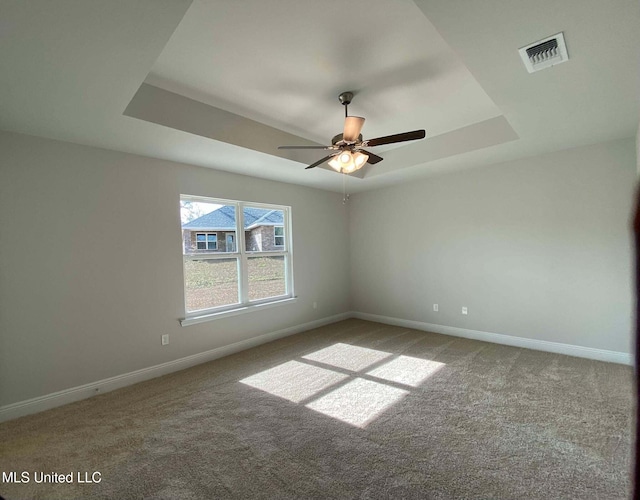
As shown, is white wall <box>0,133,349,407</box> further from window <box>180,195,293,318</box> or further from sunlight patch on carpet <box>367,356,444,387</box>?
sunlight patch on carpet <box>367,356,444,387</box>

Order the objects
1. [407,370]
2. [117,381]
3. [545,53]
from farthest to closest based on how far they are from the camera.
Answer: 1. [407,370]
2. [117,381]
3. [545,53]

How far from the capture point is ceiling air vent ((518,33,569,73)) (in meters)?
1.84

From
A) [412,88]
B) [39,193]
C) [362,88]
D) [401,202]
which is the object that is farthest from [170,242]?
[401,202]

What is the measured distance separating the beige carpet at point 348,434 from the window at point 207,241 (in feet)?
4.88

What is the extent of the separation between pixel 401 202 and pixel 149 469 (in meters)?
4.56

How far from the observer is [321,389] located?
308 centimetres

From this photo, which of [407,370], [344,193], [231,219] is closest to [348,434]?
[407,370]

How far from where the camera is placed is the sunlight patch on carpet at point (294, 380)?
303 centimetres

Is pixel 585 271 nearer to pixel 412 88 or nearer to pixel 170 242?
pixel 412 88

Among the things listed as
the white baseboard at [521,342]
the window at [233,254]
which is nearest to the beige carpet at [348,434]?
the white baseboard at [521,342]

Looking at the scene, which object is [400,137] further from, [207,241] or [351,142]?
[207,241]

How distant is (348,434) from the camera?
7.78 feet

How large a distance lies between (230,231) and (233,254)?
1.04ft

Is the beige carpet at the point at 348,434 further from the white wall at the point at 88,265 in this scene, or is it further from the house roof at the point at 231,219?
the house roof at the point at 231,219
